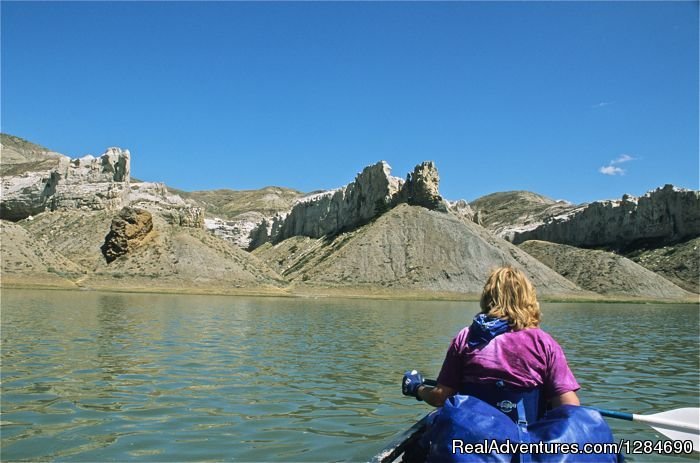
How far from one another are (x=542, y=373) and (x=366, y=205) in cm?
16004

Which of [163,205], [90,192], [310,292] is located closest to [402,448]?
[310,292]

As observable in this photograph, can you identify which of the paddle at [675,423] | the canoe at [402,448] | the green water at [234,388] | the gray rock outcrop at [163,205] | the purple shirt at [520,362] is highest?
the gray rock outcrop at [163,205]

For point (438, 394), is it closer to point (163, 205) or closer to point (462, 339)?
point (462, 339)

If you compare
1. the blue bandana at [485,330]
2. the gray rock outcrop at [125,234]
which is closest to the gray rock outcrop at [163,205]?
the gray rock outcrop at [125,234]

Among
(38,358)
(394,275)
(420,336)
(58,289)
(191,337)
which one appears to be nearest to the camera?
(38,358)

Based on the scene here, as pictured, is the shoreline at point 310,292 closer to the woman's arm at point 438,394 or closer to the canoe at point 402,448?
the canoe at point 402,448

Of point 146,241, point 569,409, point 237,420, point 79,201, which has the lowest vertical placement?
point 237,420

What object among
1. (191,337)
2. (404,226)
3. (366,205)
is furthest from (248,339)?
(366,205)

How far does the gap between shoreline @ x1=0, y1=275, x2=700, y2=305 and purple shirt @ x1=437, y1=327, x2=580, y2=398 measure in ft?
281

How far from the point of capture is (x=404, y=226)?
14088cm

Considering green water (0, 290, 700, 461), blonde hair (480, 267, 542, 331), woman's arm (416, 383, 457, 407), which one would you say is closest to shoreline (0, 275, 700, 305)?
green water (0, 290, 700, 461)

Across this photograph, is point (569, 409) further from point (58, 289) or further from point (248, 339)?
point (58, 289)

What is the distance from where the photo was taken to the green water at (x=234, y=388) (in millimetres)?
11281

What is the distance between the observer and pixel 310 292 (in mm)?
112125
